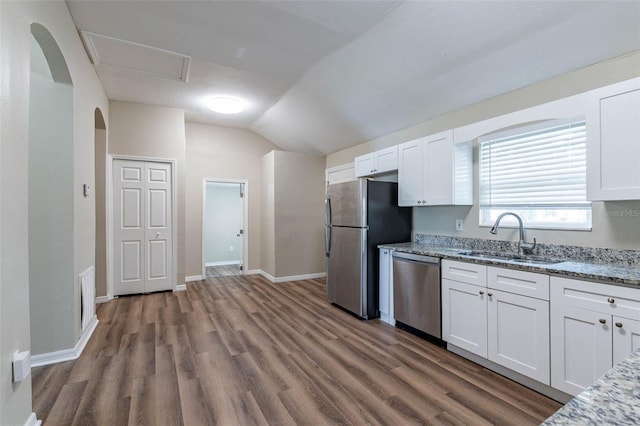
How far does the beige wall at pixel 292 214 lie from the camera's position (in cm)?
557

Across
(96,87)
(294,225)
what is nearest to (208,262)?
(294,225)

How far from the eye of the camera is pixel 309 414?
1.91m

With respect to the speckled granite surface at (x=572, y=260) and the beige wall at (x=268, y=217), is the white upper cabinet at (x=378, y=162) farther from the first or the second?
the beige wall at (x=268, y=217)

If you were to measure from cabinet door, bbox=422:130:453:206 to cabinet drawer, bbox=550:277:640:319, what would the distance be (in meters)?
1.30

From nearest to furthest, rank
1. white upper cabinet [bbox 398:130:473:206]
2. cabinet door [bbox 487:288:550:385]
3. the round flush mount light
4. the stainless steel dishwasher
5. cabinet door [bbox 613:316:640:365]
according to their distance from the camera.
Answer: cabinet door [bbox 613:316:640:365]
cabinet door [bbox 487:288:550:385]
the stainless steel dishwasher
white upper cabinet [bbox 398:130:473:206]
the round flush mount light

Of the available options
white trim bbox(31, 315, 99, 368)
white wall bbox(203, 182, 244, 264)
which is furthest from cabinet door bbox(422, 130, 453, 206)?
white wall bbox(203, 182, 244, 264)

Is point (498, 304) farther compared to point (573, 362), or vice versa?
point (498, 304)

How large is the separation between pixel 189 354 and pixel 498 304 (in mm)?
2690

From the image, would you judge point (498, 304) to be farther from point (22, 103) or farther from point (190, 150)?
point (190, 150)

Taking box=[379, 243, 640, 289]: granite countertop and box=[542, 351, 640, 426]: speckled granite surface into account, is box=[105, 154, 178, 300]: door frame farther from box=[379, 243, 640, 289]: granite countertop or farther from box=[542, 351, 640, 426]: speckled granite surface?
box=[542, 351, 640, 426]: speckled granite surface

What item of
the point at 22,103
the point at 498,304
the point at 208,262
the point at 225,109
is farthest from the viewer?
the point at 208,262

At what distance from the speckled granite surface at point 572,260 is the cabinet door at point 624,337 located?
8.5 inches

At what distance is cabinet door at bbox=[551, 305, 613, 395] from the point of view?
178 cm

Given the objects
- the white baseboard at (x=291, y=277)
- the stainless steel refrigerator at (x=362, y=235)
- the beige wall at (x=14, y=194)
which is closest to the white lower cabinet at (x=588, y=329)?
the stainless steel refrigerator at (x=362, y=235)
